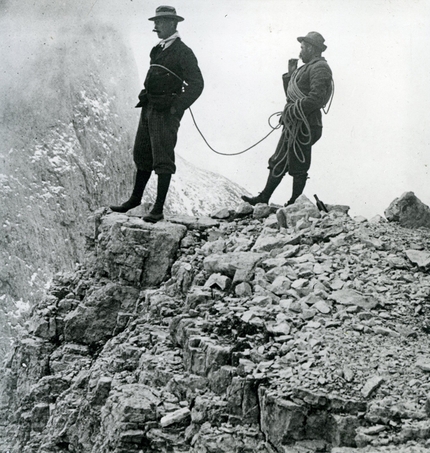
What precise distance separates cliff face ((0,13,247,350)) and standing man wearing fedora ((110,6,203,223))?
877 inches

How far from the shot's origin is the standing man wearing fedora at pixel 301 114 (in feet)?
26.5

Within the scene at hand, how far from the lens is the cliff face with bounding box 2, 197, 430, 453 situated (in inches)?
172

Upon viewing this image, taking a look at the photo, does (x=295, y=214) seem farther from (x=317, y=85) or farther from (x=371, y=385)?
(x=371, y=385)

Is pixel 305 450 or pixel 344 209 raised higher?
pixel 344 209

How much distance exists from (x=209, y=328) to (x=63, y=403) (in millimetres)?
1720

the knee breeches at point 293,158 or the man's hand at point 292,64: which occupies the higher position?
the man's hand at point 292,64

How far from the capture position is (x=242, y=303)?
228 inches

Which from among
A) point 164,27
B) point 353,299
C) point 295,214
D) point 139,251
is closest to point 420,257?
point 353,299

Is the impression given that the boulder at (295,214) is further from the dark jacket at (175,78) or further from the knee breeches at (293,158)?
the dark jacket at (175,78)

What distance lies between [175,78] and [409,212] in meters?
3.13

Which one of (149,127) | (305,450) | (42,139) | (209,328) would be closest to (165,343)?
(209,328)

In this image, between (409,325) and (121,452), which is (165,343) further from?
(409,325)

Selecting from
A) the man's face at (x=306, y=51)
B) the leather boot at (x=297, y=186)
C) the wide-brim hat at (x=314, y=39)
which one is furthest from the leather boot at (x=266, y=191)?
the wide-brim hat at (x=314, y=39)

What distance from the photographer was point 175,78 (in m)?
7.49
